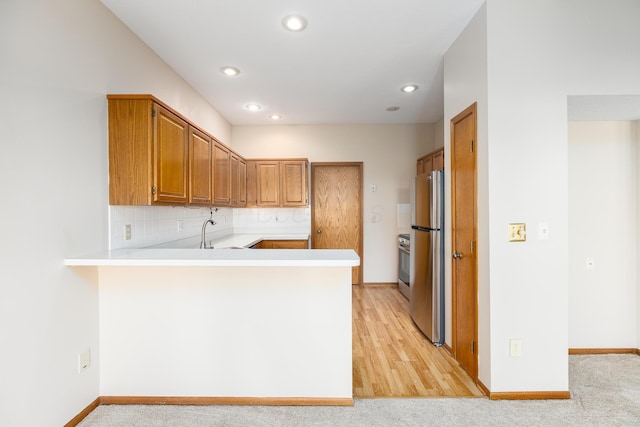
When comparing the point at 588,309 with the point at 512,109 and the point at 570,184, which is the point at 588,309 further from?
the point at 512,109

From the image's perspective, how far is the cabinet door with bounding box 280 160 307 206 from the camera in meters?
4.56

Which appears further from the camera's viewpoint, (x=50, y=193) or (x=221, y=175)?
(x=221, y=175)

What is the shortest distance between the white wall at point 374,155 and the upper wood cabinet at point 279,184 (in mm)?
371

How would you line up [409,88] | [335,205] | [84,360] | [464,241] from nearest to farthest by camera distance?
[84,360], [464,241], [409,88], [335,205]

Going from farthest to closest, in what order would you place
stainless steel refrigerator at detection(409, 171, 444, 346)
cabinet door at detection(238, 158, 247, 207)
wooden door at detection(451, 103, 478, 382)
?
cabinet door at detection(238, 158, 247, 207) → stainless steel refrigerator at detection(409, 171, 444, 346) → wooden door at detection(451, 103, 478, 382)

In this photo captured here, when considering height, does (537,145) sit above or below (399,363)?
above

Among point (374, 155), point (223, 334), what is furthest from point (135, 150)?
point (374, 155)

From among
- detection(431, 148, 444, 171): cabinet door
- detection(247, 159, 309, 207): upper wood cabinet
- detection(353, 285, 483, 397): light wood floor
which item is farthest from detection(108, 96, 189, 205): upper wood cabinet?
detection(431, 148, 444, 171): cabinet door

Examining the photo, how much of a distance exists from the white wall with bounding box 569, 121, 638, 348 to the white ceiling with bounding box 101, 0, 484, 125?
1.52 metres

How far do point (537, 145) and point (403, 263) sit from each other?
9.30 feet

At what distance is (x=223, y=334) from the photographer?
1.93 meters

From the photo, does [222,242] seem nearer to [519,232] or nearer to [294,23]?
[294,23]

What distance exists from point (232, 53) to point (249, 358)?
2.48m

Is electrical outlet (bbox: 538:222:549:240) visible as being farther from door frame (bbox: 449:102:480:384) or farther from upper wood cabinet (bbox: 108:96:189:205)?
upper wood cabinet (bbox: 108:96:189:205)
